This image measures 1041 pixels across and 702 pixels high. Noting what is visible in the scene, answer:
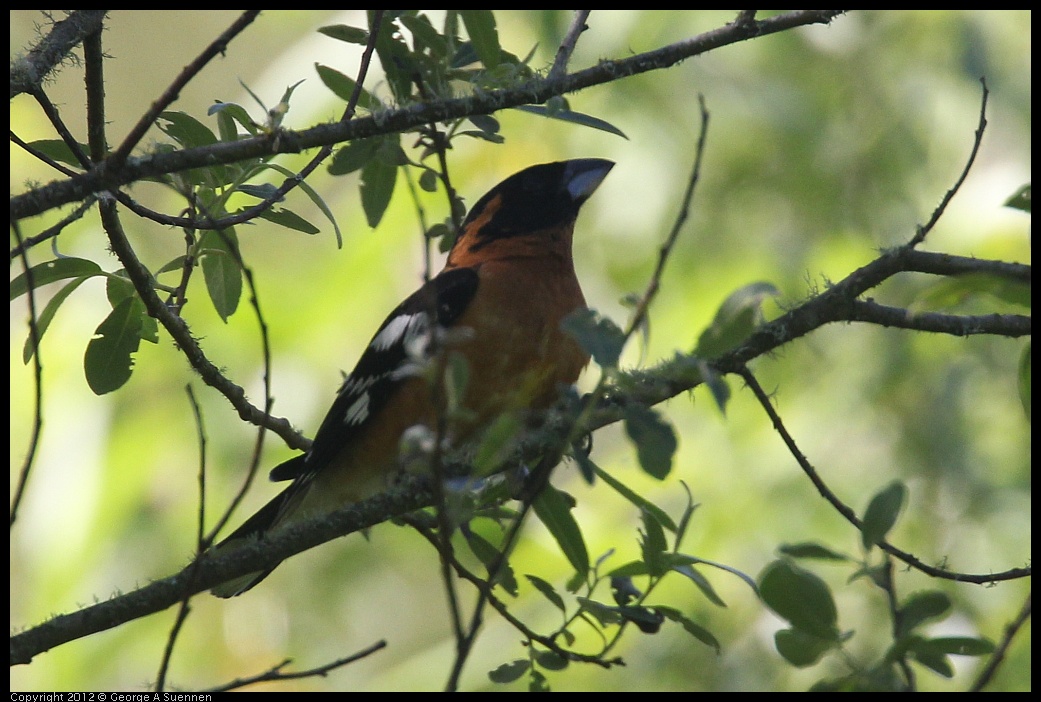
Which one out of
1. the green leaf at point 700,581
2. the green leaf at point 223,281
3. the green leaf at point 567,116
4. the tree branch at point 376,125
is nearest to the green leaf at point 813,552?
the green leaf at point 700,581

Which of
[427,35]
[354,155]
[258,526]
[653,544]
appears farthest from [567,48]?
[258,526]

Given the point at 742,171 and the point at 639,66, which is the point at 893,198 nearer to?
the point at 742,171

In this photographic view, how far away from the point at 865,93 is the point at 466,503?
5548 millimetres

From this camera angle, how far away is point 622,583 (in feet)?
Answer: 7.92

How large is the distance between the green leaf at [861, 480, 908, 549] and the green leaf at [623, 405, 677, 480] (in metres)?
0.47

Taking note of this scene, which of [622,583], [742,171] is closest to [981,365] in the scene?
[742,171]

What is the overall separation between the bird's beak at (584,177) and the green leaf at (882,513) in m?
2.08

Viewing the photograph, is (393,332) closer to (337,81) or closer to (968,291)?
(337,81)

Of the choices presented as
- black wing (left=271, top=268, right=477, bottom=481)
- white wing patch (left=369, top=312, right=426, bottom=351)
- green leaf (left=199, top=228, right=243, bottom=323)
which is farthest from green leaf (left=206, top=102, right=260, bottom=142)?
white wing patch (left=369, top=312, right=426, bottom=351)

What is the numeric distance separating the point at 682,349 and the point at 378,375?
234cm

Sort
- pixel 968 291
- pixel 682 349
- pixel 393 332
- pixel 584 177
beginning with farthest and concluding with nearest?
1. pixel 682 349
2. pixel 584 177
3. pixel 393 332
4. pixel 968 291

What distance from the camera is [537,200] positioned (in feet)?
12.3

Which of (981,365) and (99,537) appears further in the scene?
(981,365)

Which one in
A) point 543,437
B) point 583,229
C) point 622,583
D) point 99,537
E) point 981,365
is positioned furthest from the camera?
point 583,229
